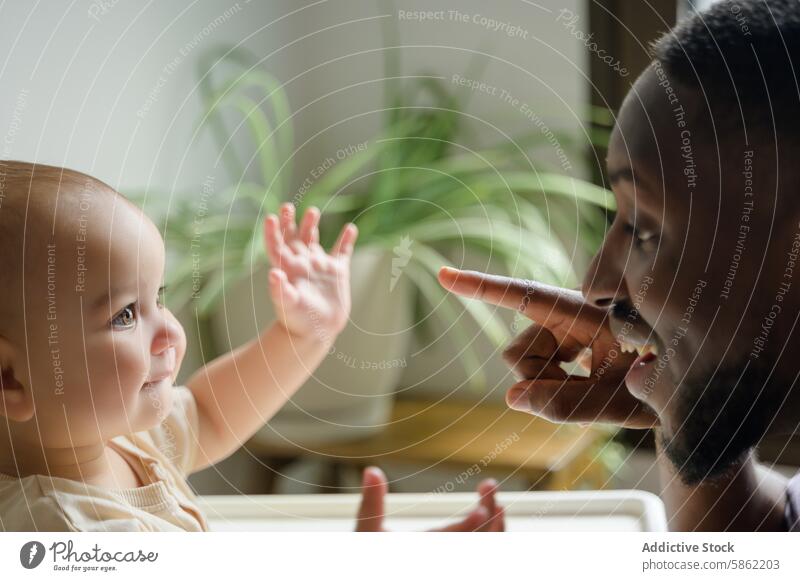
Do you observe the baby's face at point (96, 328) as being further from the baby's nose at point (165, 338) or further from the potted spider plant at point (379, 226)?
the potted spider plant at point (379, 226)

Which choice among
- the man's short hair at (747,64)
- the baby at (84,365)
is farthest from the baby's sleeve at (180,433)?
the man's short hair at (747,64)

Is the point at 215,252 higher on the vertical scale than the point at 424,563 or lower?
higher

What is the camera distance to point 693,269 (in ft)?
0.97

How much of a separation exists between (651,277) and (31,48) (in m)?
0.29

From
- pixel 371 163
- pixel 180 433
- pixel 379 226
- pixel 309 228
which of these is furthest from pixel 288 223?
pixel 371 163

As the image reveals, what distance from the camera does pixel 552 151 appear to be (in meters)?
0.69

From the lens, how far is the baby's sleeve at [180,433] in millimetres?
382

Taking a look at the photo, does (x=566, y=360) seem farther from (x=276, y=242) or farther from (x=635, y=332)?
(x=276, y=242)

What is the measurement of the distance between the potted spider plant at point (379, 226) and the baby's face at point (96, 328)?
213mm

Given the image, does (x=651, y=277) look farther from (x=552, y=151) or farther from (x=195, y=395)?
(x=552, y=151)

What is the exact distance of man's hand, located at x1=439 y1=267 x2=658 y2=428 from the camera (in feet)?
1.10

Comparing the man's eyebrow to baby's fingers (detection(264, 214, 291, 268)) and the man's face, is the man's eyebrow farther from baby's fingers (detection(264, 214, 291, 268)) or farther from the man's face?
baby's fingers (detection(264, 214, 291, 268))

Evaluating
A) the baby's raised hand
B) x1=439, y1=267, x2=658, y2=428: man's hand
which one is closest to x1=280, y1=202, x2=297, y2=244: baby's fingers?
the baby's raised hand

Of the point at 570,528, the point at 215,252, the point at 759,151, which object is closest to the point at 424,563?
the point at 570,528
